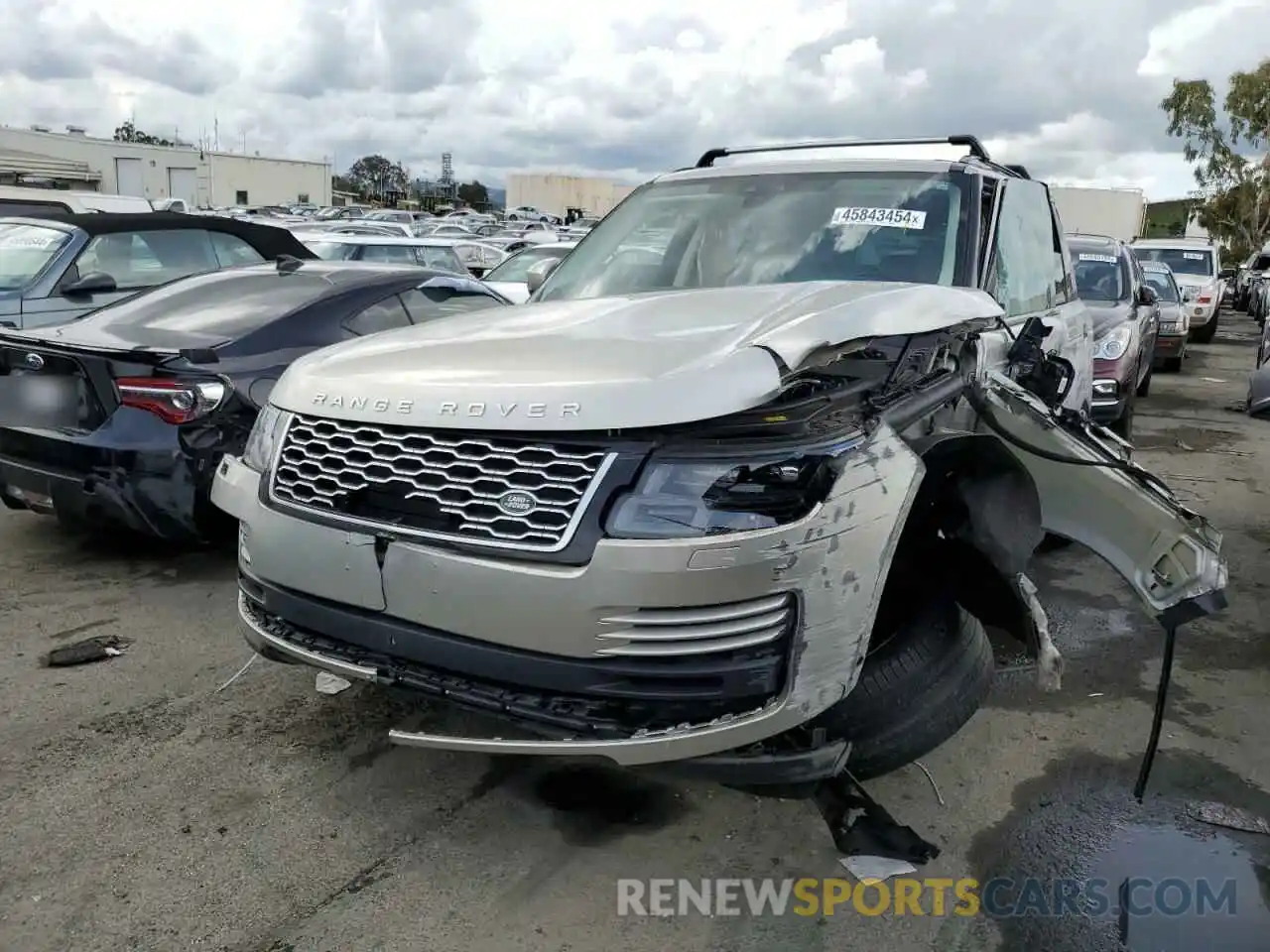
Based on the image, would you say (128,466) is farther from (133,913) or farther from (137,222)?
(137,222)

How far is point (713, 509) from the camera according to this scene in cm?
233

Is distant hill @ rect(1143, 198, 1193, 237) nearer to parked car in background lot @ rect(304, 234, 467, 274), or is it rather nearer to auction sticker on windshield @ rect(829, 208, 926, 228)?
parked car in background lot @ rect(304, 234, 467, 274)

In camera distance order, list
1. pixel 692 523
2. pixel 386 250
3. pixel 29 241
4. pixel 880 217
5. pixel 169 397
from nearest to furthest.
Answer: pixel 692 523 < pixel 880 217 < pixel 169 397 < pixel 29 241 < pixel 386 250

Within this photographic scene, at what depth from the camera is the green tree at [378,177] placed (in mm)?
99062

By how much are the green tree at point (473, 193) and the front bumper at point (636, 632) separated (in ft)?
340

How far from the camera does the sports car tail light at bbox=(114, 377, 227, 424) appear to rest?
454 cm

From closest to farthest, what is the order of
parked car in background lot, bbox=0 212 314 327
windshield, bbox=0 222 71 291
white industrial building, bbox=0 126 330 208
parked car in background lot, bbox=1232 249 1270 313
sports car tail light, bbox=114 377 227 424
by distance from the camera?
sports car tail light, bbox=114 377 227 424 → parked car in background lot, bbox=0 212 314 327 → windshield, bbox=0 222 71 291 → parked car in background lot, bbox=1232 249 1270 313 → white industrial building, bbox=0 126 330 208

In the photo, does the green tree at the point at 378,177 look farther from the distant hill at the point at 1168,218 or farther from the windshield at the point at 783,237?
the windshield at the point at 783,237

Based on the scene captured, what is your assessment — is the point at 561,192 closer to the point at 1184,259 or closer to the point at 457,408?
the point at 1184,259

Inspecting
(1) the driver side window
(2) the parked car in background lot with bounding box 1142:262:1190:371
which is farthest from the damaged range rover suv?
(2) the parked car in background lot with bounding box 1142:262:1190:371

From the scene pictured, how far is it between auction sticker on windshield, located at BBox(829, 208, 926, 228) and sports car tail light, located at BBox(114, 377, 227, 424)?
2.86 m

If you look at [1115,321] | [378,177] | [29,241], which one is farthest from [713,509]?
[378,177]

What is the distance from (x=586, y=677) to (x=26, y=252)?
667 centimetres

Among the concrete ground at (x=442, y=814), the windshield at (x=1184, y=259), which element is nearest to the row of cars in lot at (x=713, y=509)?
the concrete ground at (x=442, y=814)
